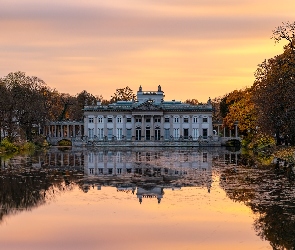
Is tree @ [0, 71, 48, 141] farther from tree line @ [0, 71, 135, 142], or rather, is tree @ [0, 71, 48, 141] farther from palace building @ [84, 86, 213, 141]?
palace building @ [84, 86, 213, 141]

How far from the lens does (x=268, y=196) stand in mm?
24375

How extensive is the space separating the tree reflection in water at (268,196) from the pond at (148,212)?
26 millimetres

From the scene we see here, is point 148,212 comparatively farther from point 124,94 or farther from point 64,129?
point 124,94

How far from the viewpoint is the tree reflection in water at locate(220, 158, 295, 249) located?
56.1 ft

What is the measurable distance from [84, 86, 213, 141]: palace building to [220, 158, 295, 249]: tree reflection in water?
6869 centimetres

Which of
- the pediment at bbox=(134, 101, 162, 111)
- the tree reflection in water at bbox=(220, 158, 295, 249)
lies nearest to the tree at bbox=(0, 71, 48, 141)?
the pediment at bbox=(134, 101, 162, 111)

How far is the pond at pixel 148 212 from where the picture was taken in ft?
53.5

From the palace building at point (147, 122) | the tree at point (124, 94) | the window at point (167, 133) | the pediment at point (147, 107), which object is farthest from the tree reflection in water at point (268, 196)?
the tree at point (124, 94)

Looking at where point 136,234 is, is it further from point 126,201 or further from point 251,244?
point 126,201

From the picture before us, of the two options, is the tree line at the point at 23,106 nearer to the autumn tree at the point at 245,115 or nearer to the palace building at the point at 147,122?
the palace building at the point at 147,122

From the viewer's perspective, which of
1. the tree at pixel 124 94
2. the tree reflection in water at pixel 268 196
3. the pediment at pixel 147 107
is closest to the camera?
the tree reflection in water at pixel 268 196

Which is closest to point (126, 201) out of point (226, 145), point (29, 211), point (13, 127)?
point (29, 211)

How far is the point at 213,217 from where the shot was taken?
781 inches

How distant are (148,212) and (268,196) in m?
5.50
